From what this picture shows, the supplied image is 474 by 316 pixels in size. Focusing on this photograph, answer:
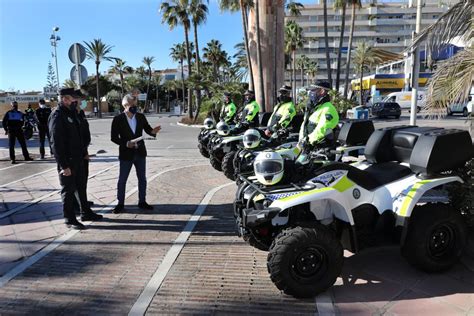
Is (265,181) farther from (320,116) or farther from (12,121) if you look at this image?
(12,121)

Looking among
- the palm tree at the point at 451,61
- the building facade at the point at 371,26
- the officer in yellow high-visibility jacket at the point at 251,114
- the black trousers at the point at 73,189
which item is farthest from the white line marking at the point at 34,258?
the building facade at the point at 371,26

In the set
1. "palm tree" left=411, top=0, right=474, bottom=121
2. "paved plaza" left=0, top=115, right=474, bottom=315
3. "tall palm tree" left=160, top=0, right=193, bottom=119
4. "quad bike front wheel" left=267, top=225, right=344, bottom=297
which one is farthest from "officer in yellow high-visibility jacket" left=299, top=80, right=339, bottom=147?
"tall palm tree" left=160, top=0, right=193, bottom=119

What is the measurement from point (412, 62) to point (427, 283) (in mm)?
4555

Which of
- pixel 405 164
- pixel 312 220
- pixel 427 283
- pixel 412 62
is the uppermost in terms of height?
pixel 412 62

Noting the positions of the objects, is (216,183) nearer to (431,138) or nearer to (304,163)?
(304,163)

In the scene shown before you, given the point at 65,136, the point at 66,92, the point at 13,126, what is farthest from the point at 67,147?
the point at 13,126

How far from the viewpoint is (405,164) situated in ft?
13.8

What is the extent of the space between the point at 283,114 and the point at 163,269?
4516 millimetres

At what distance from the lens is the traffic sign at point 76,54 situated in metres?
8.22

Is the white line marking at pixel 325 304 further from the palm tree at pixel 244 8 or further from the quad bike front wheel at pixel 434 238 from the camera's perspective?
the palm tree at pixel 244 8

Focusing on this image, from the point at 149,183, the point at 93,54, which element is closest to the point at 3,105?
the point at 93,54

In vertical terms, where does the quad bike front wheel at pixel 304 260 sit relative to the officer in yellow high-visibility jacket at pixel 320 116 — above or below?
below

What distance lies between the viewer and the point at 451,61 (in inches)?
188

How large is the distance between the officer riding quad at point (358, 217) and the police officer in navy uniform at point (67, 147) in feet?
9.59
